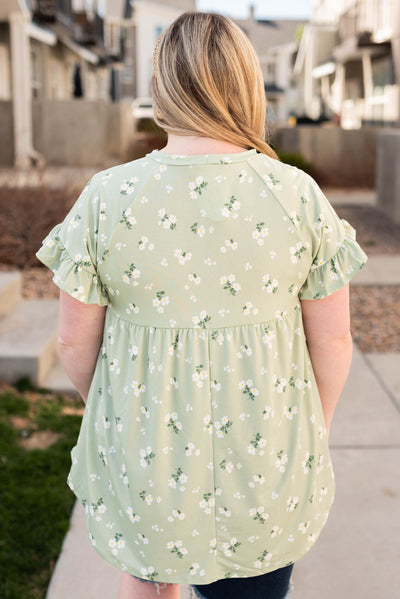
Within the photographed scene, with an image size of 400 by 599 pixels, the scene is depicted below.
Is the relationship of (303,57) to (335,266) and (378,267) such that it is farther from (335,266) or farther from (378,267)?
(335,266)

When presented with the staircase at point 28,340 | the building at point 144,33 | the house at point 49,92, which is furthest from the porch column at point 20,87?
the building at point 144,33

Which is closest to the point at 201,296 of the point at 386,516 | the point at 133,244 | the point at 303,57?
the point at 133,244

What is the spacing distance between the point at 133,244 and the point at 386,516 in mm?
1949

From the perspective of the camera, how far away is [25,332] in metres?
4.59

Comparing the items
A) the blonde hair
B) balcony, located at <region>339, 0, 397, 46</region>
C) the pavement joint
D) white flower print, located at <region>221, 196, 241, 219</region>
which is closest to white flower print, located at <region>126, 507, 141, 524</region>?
white flower print, located at <region>221, 196, 241, 219</region>

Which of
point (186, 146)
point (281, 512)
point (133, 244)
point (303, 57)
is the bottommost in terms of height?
point (281, 512)

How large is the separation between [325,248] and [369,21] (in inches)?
828

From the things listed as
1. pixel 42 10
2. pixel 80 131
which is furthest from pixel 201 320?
pixel 42 10

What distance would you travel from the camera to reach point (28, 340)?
4.41 meters

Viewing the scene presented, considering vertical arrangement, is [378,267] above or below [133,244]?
below

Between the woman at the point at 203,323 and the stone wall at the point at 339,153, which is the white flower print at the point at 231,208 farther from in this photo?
the stone wall at the point at 339,153

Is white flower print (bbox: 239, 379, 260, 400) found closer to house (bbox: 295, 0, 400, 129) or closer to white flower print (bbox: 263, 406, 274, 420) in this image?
white flower print (bbox: 263, 406, 274, 420)

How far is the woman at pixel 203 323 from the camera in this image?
55.6 inches

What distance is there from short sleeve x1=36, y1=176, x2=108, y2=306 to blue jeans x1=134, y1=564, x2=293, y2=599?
736mm
